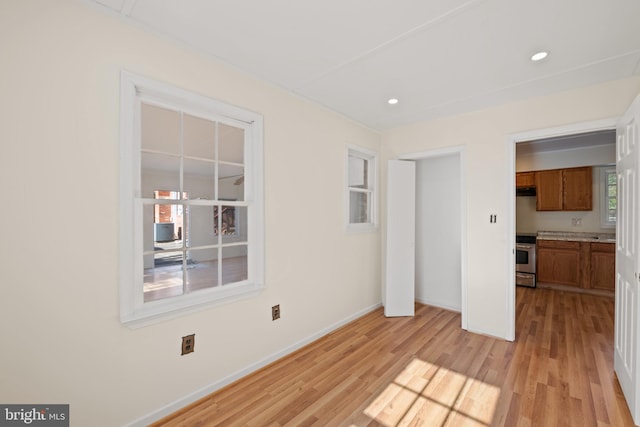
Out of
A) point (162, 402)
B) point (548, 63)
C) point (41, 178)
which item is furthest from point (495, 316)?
point (41, 178)

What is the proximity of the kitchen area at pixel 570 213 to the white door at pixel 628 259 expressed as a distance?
9.73 feet

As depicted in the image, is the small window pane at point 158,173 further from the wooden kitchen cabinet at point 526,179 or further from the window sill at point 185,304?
the wooden kitchen cabinet at point 526,179

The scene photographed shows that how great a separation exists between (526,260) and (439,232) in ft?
7.68

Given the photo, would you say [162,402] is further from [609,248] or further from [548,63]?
[609,248]

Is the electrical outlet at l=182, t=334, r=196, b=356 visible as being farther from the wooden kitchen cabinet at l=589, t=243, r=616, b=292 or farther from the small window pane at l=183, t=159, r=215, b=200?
the wooden kitchen cabinet at l=589, t=243, r=616, b=292

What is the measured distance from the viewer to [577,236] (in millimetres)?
4961

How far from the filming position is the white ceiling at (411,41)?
164 cm

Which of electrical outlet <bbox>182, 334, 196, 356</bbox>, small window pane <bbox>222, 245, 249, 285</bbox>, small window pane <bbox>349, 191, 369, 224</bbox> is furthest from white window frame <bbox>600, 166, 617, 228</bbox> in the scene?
electrical outlet <bbox>182, 334, 196, 356</bbox>

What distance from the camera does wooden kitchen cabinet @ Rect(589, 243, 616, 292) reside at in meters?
4.47

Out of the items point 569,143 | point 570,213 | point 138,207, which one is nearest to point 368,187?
point 138,207

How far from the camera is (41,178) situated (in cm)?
146

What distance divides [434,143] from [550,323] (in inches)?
107

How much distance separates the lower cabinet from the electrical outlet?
5.91 m

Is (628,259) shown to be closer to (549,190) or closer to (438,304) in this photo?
(438,304)
